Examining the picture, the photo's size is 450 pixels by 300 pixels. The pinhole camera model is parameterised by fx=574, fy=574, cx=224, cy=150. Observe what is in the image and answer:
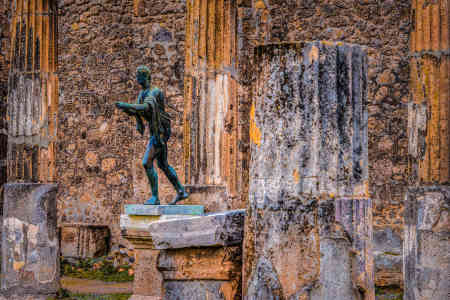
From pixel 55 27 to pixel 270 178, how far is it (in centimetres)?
462

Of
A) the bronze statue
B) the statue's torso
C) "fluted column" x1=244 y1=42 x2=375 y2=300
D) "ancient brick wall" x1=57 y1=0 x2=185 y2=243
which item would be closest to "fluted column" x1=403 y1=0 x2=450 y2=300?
the bronze statue

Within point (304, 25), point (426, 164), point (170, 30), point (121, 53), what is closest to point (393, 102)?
point (304, 25)

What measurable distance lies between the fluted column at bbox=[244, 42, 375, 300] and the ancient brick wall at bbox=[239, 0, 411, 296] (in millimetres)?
5235

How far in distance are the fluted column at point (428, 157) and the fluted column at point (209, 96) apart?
185cm

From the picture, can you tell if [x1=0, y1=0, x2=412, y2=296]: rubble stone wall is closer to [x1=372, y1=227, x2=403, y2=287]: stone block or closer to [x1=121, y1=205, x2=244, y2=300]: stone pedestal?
[x1=372, y1=227, x2=403, y2=287]: stone block

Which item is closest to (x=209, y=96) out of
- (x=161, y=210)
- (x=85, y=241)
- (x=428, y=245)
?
(x=161, y=210)

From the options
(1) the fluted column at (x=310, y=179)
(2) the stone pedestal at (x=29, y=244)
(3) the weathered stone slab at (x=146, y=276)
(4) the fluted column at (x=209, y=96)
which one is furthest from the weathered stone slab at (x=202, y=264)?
(2) the stone pedestal at (x=29, y=244)

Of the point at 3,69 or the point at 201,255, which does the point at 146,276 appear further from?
the point at 3,69

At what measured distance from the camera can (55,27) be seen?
633 cm

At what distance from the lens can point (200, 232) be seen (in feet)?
9.51

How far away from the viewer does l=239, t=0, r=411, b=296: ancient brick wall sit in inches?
297

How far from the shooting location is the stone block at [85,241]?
873cm

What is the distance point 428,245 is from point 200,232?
8.91 feet

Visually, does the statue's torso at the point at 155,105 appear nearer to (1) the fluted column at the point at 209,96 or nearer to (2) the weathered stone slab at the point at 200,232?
(1) the fluted column at the point at 209,96
